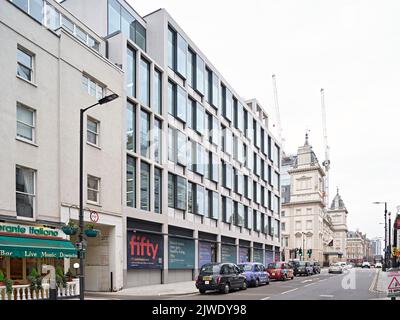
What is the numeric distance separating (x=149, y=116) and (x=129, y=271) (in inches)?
426

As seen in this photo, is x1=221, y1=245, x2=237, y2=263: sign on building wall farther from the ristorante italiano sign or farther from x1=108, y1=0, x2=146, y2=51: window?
the ristorante italiano sign

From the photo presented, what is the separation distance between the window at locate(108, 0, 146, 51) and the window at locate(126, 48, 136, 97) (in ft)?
5.18

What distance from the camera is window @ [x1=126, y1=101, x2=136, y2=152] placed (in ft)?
92.3

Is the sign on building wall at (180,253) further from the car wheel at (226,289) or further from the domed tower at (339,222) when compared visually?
the domed tower at (339,222)


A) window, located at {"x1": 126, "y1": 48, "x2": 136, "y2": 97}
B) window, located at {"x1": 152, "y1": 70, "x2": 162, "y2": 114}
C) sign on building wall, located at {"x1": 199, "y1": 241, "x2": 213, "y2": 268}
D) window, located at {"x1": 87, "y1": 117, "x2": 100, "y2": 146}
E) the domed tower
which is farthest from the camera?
the domed tower

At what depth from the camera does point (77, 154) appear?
73.8 feet

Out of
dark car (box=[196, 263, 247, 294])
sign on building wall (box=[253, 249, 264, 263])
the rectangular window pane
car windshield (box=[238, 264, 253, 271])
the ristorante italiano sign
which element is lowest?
sign on building wall (box=[253, 249, 264, 263])

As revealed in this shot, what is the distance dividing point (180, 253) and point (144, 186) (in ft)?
24.6

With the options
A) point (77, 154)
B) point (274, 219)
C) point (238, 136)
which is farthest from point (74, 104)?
point (274, 219)

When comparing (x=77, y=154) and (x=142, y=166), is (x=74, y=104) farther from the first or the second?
(x=142, y=166)

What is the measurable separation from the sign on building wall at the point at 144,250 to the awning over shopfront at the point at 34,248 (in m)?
7.17

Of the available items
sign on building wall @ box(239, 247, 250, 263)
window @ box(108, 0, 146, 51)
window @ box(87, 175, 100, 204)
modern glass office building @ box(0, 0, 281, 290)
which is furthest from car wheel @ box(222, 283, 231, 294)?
sign on building wall @ box(239, 247, 250, 263)

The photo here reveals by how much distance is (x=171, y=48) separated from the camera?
3581 cm

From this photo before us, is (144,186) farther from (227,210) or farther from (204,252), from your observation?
(227,210)
